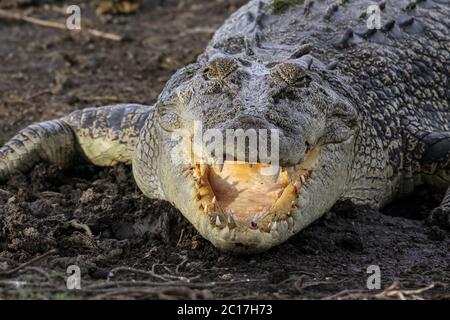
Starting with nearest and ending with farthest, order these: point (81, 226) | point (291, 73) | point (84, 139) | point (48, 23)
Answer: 1. point (291, 73)
2. point (81, 226)
3. point (84, 139)
4. point (48, 23)

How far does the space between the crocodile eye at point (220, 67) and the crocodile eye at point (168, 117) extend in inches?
13.7

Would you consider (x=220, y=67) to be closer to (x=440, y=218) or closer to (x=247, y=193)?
(x=247, y=193)

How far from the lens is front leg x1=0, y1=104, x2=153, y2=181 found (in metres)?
7.02

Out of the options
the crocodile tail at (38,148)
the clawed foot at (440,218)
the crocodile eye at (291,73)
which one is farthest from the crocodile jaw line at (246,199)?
the crocodile tail at (38,148)

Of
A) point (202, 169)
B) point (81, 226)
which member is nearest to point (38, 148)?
point (81, 226)

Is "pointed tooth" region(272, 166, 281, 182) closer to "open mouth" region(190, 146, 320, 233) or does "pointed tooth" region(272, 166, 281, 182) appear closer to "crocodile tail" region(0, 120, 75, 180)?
"open mouth" region(190, 146, 320, 233)

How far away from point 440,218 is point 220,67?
5.83 feet

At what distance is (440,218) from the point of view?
6.10m

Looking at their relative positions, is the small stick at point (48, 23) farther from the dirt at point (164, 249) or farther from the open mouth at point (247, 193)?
the open mouth at point (247, 193)

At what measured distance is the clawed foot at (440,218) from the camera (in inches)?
239

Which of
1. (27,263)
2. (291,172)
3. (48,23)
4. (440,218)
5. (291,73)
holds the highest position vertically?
(48,23)
